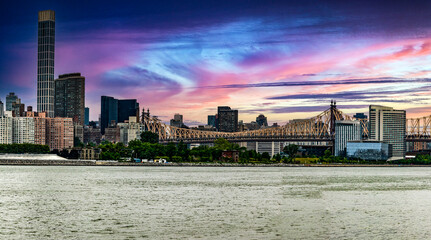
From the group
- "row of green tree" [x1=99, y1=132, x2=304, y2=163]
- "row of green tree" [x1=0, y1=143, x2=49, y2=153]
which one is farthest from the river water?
"row of green tree" [x1=0, y1=143, x2=49, y2=153]

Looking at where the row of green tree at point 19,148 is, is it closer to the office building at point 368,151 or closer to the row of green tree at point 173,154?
the row of green tree at point 173,154

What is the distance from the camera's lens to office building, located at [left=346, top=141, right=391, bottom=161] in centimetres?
19375

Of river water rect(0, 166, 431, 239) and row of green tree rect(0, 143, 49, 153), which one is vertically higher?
row of green tree rect(0, 143, 49, 153)

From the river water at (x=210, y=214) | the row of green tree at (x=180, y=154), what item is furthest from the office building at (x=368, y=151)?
the river water at (x=210, y=214)

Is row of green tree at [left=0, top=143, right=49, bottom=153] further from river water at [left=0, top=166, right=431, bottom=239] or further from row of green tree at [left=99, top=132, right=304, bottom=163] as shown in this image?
river water at [left=0, top=166, right=431, bottom=239]

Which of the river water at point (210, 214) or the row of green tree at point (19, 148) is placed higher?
the row of green tree at point (19, 148)

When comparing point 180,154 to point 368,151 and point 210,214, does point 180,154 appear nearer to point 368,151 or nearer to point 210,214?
point 368,151

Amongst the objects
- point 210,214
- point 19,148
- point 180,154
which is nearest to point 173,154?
point 180,154

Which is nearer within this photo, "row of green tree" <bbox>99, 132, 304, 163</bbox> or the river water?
the river water

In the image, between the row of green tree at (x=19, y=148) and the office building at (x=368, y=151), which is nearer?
the row of green tree at (x=19, y=148)

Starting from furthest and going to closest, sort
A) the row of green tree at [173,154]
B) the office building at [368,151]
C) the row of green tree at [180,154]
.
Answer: the office building at [368,151], the row of green tree at [180,154], the row of green tree at [173,154]

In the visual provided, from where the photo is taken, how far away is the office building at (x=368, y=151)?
193750 mm

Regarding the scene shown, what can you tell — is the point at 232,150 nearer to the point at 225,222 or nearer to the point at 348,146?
the point at 348,146

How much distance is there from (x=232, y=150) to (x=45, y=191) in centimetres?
10487
